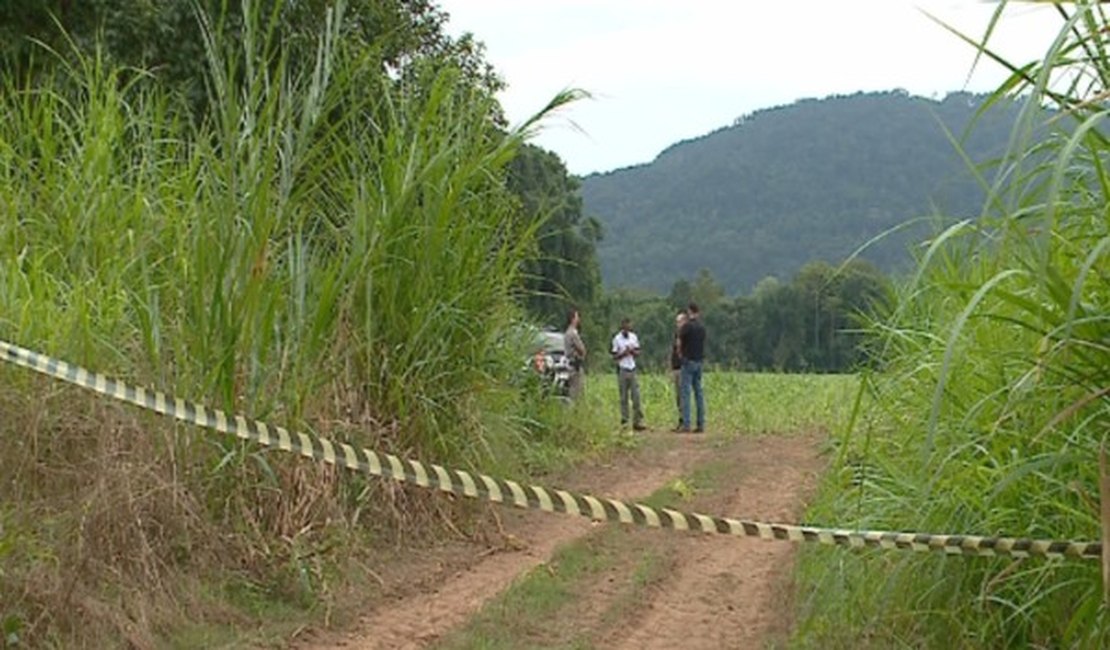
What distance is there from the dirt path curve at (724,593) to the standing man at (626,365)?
698 centimetres

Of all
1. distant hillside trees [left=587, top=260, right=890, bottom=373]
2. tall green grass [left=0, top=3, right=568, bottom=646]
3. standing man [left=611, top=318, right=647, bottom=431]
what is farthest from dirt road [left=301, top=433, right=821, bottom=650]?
standing man [left=611, top=318, right=647, bottom=431]

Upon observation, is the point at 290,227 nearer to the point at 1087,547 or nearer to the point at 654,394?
the point at 1087,547

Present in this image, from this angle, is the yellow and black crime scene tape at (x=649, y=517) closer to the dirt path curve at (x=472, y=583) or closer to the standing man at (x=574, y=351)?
the dirt path curve at (x=472, y=583)

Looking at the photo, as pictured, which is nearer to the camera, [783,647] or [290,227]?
[783,647]

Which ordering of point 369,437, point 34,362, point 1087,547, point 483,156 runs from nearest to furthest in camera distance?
point 1087,547, point 34,362, point 369,437, point 483,156

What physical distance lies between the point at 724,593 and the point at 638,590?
1.58ft

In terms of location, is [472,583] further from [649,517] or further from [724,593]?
[649,517]

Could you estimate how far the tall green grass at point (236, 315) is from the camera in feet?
19.5

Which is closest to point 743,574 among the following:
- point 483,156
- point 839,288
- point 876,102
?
point 839,288

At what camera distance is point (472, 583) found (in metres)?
7.59

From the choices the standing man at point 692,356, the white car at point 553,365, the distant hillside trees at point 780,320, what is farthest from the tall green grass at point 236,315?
the standing man at point 692,356

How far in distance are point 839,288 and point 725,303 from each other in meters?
29.7

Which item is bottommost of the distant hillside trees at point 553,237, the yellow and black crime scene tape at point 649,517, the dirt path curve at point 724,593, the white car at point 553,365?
the dirt path curve at point 724,593

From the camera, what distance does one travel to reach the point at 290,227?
24.8 ft
